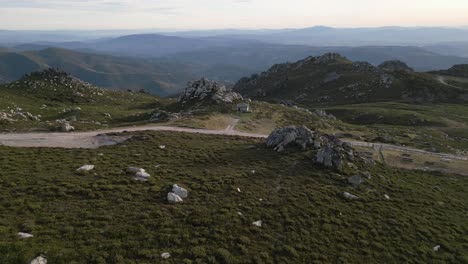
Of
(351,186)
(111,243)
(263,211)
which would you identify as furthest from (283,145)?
(111,243)

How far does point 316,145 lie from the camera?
48.4m

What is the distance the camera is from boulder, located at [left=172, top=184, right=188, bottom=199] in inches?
1305

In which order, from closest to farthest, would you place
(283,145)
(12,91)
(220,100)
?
(283,145) → (220,100) → (12,91)

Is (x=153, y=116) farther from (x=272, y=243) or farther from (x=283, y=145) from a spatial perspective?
(x=272, y=243)

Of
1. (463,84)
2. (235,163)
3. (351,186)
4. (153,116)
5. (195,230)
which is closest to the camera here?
(195,230)

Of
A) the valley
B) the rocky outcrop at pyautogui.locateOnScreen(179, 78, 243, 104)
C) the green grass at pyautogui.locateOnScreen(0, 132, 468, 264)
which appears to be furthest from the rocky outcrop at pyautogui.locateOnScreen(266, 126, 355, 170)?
the rocky outcrop at pyautogui.locateOnScreen(179, 78, 243, 104)

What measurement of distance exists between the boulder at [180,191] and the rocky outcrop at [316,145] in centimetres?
1862

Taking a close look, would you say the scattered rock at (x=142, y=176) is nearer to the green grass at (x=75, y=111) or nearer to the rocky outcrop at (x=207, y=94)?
the green grass at (x=75, y=111)

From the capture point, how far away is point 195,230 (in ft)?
91.6

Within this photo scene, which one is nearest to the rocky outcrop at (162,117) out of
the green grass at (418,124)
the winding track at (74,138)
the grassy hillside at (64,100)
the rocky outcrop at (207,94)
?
the grassy hillside at (64,100)

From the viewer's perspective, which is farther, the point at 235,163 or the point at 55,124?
the point at 55,124

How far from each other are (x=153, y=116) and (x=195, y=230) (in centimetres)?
4709

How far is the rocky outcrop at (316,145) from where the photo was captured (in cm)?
4447

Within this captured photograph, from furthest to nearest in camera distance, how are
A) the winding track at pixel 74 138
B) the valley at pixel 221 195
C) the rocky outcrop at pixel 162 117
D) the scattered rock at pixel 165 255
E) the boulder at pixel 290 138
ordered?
the rocky outcrop at pixel 162 117 → the boulder at pixel 290 138 → the winding track at pixel 74 138 → the valley at pixel 221 195 → the scattered rock at pixel 165 255
